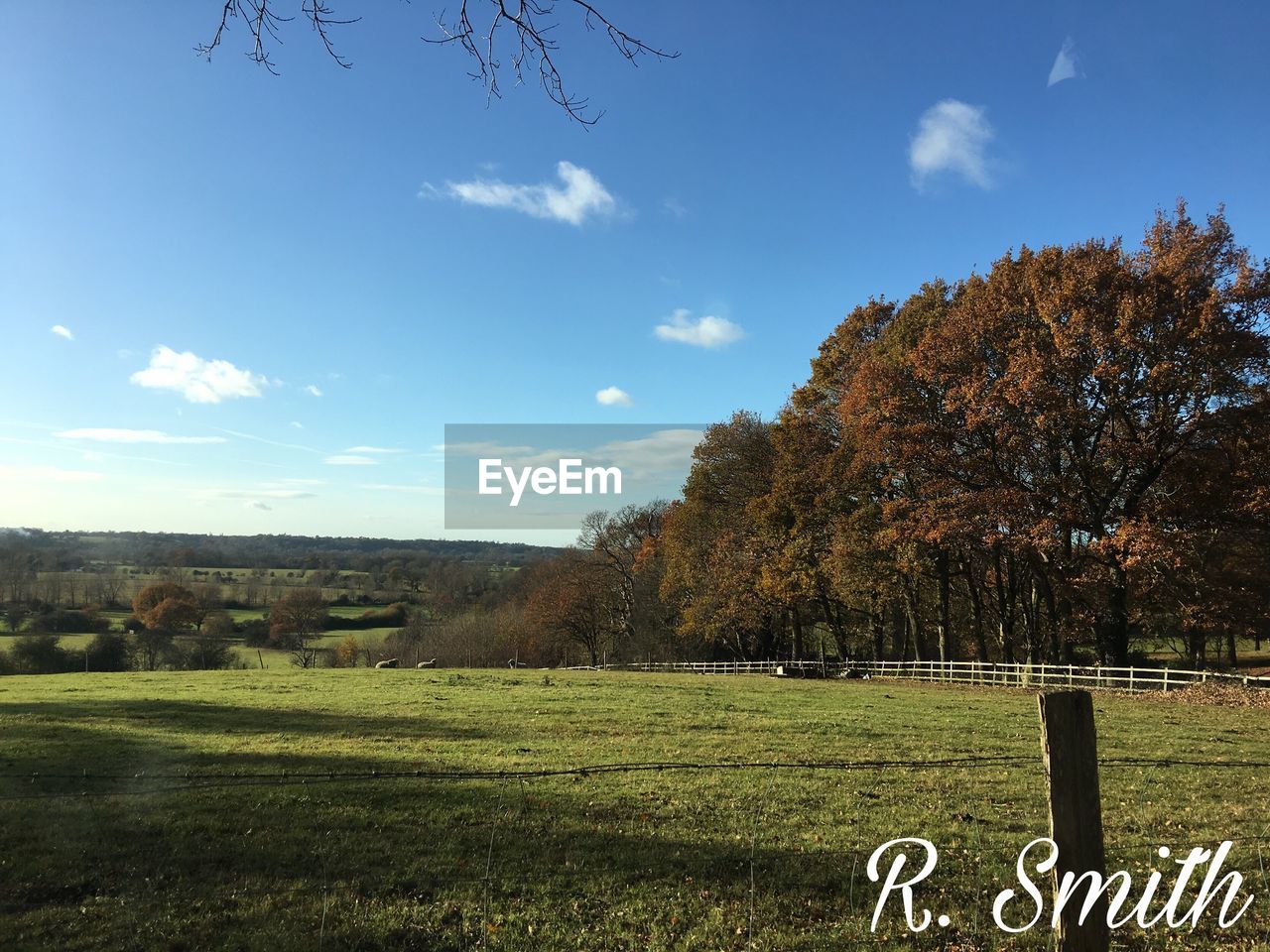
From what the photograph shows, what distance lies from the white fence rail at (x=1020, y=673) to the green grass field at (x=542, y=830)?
816 cm

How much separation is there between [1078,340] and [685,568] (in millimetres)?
23685

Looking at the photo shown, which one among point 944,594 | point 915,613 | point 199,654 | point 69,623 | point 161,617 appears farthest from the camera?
point 161,617

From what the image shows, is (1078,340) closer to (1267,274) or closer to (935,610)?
(1267,274)

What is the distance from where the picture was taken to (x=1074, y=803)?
391 centimetres

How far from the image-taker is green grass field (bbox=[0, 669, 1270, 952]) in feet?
17.9

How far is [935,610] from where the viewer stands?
39.2 m

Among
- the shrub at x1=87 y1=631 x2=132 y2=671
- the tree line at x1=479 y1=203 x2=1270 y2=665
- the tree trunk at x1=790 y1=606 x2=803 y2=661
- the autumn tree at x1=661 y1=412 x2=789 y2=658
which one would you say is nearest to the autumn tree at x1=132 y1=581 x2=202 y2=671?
the shrub at x1=87 y1=631 x2=132 y2=671

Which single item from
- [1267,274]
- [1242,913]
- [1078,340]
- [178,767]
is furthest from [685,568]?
[1242,913]

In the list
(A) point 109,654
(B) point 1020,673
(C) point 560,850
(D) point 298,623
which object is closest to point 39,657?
(A) point 109,654

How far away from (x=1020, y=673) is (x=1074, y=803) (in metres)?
27.6

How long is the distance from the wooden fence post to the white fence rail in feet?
78.4

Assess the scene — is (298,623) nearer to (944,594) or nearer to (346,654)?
(346,654)

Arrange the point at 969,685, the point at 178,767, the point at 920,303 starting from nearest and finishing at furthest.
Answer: the point at 178,767
the point at 969,685
the point at 920,303

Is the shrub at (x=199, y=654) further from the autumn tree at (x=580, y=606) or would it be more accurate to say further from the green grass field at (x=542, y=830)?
the green grass field at (x=542, y=830)
